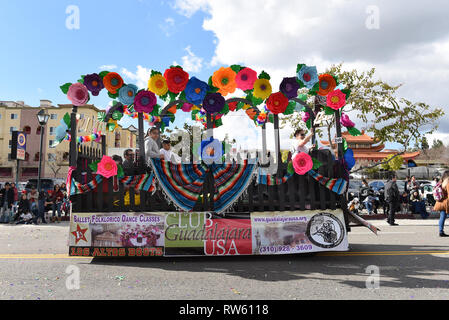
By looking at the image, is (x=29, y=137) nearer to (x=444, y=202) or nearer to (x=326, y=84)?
(x=326, y=84)

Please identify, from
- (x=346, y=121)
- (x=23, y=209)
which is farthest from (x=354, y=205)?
(x=23, y=209)

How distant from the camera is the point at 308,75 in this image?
635cm

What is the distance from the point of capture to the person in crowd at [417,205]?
48.3 feet

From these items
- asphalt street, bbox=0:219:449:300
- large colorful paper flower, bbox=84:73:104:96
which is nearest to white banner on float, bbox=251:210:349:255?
asphalt street, bbox=0:219:449:300

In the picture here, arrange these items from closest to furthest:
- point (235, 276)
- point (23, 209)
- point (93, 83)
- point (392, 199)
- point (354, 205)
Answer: point (235, 276) → point (93, 83) → point (392, 199) → point (23, 209) → point (354, 205)

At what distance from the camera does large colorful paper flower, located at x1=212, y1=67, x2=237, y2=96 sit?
21.0ft

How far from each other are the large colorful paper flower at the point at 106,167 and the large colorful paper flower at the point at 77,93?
4.35 ft

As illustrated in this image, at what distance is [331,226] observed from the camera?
5922 millimetres

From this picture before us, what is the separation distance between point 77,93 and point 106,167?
156cm

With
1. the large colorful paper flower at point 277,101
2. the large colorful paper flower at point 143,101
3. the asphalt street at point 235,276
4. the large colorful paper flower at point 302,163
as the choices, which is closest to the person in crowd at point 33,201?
the asphalt street at point 235,276

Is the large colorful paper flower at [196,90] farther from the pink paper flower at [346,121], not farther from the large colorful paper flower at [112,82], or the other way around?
the pink paper flower at [346,121]
